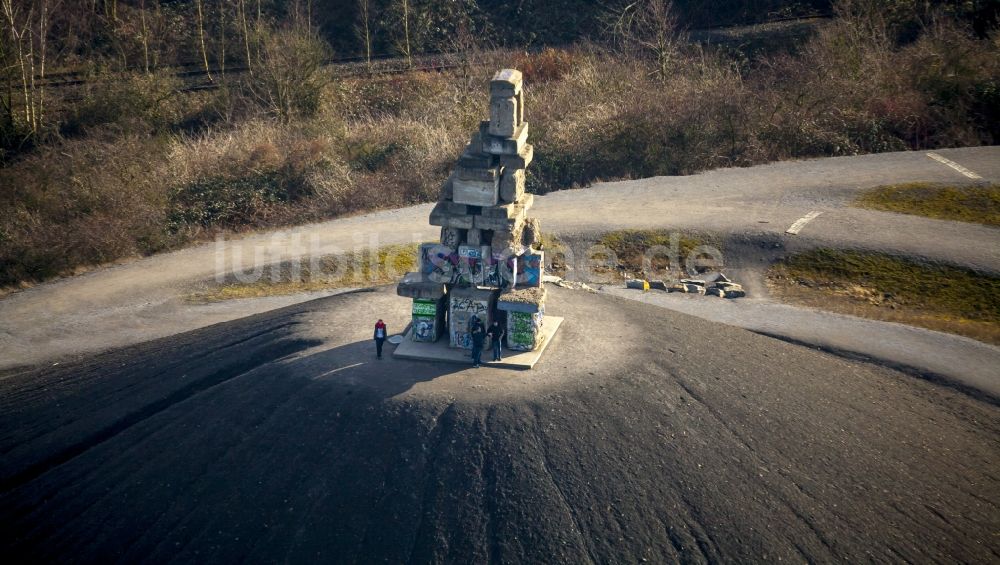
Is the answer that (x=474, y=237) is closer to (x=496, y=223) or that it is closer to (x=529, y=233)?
(x=496, y=223)

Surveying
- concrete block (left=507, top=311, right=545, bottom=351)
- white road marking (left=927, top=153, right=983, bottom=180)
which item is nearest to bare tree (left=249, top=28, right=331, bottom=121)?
concrete block (left=507, top=311, right=545, bottom=351)

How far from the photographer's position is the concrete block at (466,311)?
1828cm

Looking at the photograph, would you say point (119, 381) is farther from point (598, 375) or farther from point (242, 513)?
point (598, 375)

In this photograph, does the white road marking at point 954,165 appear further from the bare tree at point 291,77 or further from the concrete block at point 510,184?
A: the bare tree at point 291,77

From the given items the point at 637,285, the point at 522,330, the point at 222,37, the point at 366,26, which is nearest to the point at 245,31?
the point at 222,37

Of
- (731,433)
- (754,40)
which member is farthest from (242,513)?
(754,40)

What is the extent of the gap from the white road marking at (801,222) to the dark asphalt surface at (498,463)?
34.8 feet

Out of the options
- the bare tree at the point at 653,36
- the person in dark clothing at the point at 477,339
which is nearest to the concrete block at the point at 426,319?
the person in dark clothing at the point at 477,339

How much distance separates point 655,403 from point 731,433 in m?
1.56

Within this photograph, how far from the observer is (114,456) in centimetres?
1598

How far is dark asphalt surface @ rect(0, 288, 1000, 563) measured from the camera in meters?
13.7

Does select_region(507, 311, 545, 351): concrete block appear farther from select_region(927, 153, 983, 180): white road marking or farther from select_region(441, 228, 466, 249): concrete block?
select_region(927, 153, 983, 180): white road marking

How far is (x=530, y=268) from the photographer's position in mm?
18594

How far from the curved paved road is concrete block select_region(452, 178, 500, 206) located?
10.8 meters
